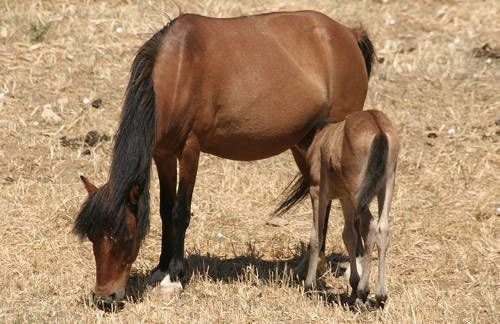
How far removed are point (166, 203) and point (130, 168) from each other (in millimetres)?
824

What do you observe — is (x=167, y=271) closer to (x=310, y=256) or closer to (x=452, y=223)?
(x=310, y=256)

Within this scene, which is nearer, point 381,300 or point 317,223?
point 381,300

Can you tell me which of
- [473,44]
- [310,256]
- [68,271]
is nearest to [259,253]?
[310,256]

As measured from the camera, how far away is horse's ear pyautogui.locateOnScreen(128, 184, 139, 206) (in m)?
6.08

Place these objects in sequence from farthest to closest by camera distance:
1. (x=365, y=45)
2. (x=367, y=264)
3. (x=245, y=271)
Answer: (x=365, y=45) < (x=245, y=271) < (x=367, y=264)

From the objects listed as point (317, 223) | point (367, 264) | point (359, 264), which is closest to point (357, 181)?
point (367, 264)

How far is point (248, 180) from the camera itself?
28.8 feet

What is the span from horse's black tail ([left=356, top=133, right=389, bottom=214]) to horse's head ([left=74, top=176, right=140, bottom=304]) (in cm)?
147

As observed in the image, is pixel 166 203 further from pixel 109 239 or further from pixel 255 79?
pixel 255 79

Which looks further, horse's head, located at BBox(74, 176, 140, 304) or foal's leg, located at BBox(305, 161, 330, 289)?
foal's leg, located at BBox(305, 161, 330, 289)

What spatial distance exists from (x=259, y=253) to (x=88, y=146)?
254cm

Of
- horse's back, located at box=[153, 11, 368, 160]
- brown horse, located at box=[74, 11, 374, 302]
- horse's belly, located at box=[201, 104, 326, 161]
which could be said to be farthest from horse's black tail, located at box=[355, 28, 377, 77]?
horse's belly, located at box=[201, 104, 326, 161]

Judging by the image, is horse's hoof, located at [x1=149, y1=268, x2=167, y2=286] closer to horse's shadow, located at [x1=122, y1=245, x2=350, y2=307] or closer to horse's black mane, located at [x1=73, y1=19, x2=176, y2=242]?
horse's shadow, located at [x1=122, y1=245, x2=350, y2=307]

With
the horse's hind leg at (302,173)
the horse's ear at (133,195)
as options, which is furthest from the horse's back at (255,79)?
the horse's ear at (133,195)
